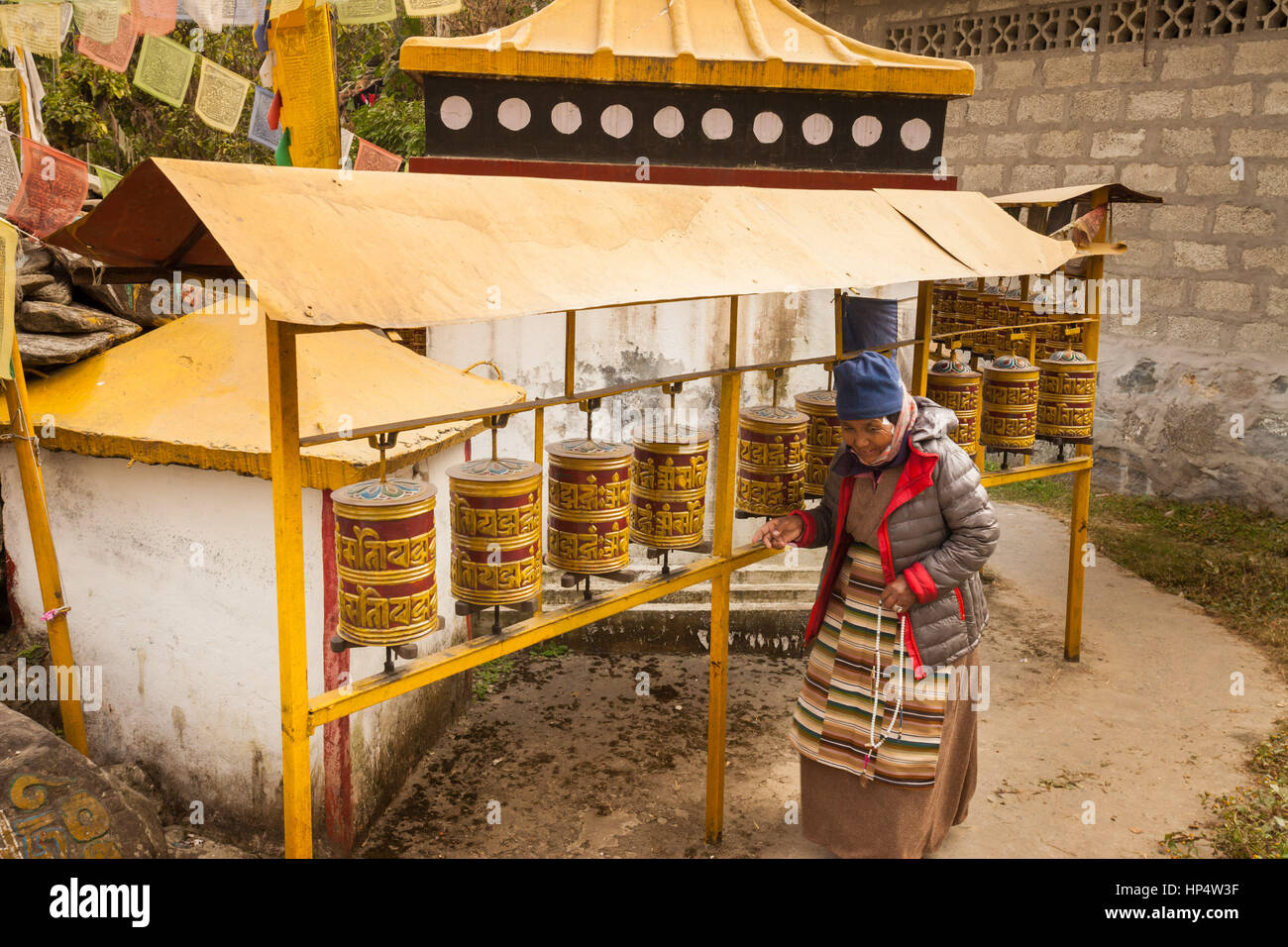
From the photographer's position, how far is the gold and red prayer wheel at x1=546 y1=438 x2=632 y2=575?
125 inches

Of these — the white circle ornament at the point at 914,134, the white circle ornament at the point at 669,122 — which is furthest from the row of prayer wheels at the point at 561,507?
the white circle ornament at the point at 669,122

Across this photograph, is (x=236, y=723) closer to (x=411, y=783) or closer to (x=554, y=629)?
(x=411, y=783)

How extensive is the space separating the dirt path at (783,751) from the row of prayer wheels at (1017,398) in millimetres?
1283

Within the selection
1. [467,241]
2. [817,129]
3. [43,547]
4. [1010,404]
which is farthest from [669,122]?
[43,547]

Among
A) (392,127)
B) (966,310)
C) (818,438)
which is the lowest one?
(818,438)

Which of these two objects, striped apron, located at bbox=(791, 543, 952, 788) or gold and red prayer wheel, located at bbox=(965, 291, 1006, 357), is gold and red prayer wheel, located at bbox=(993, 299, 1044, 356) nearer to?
gold and red prayer wheel, located at bbox=(965, 291, 1006, 357)

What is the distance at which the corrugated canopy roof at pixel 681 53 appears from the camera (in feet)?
17.1

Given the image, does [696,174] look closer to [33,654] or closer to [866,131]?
[866,131]

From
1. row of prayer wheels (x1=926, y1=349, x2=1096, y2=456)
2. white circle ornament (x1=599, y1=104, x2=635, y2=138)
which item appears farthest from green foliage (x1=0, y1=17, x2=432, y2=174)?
row of prayer wheels (x1=926, y1=349, x2=1096, y2=456)

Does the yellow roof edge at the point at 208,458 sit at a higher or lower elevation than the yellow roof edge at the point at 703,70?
lower

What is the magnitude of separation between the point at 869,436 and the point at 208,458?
213cm

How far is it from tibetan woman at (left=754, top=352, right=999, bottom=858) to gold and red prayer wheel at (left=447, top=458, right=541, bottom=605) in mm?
1032

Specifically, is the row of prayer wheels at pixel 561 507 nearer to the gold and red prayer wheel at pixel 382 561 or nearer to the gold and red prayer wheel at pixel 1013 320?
the gold and red prayer wheel at pixel 382 561

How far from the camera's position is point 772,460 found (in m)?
3.80
